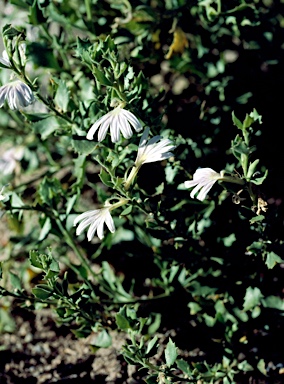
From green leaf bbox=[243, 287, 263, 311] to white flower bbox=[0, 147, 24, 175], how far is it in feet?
3.28

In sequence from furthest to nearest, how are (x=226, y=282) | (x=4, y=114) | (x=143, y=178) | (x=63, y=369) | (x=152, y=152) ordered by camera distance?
(x=4, y=114)
(x=63, y=369)
(x=226, y=282)
(x=143, y=178)
(x=152, y=152)

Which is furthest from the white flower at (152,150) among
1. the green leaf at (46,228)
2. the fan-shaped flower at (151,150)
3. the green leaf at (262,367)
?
the green leaf at (262,367)

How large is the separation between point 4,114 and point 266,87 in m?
0.96

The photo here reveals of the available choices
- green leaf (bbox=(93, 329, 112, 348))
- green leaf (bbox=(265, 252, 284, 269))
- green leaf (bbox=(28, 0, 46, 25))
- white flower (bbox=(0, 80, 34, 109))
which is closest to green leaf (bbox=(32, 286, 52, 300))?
green leaf (bbox=(93, 329, 112, 348))

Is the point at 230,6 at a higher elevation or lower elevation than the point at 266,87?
higher

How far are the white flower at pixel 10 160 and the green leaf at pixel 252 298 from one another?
3.28 feet

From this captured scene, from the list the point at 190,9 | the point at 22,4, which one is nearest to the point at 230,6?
the point at 190,9

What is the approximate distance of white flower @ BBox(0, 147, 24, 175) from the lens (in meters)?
→ 2.24

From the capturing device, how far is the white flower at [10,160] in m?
2.24

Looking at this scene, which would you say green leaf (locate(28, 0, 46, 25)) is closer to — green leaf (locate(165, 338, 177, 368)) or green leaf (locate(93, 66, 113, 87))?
green leaf (locate(93, 66, 113, 87))

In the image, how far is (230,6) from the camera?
1.95m

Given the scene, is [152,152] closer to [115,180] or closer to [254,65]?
[115,180]

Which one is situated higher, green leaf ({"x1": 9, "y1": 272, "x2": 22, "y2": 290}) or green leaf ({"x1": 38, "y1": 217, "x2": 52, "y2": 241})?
green leaf ({"x1": 38, "y1": 217, "x2": 52, "y2": 241})

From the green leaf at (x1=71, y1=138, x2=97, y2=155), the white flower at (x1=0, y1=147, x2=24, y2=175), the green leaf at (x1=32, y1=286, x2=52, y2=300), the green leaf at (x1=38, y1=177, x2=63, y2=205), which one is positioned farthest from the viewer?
the white flower at (x1=0, y1=147, x2=24, y2=175)
